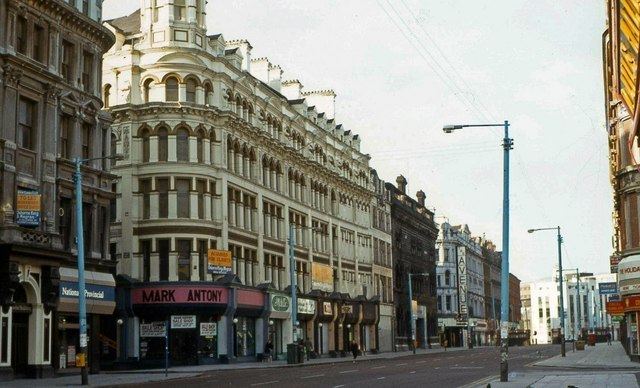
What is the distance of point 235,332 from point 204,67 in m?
17.5

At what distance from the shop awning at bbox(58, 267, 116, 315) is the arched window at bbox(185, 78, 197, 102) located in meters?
15.1

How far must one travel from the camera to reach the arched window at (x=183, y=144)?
57.8 metres

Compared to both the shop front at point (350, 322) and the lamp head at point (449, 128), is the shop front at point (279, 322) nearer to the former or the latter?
the shop front at point (350, 322)

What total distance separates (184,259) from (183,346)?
5.37 m

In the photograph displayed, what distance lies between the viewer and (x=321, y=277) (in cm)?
7769

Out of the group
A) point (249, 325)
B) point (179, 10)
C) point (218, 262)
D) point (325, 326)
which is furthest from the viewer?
point (325, 326)

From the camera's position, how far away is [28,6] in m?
40.5

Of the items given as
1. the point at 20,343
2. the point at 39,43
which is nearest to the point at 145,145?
the point at 39,43

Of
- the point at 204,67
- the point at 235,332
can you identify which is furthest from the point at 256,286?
the point at 204,67

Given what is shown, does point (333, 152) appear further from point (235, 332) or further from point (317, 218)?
point (235, 332)

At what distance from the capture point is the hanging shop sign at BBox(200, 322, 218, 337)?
186ft

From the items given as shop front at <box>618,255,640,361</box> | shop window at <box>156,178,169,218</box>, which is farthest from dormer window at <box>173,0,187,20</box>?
shop front at <box>618,255,640,361</box>

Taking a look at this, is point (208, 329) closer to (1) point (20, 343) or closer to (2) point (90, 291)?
(2) point (90, 291)

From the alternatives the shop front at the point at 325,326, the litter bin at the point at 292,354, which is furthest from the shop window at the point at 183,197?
the shop front at the point at 325,326
